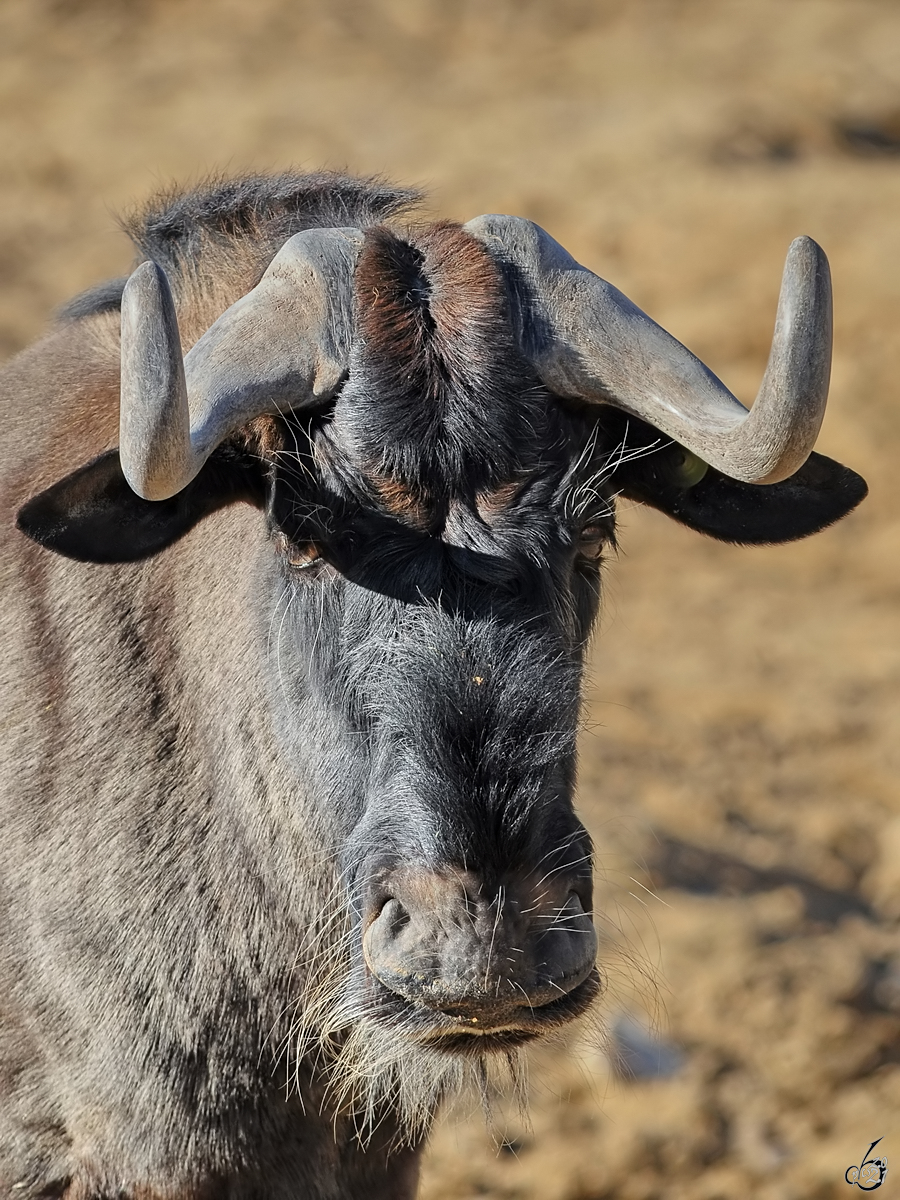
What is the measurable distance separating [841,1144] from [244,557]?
4.14m

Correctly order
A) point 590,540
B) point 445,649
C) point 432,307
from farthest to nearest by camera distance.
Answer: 1. point 590,540
2. point 432,307
3. point 445,649

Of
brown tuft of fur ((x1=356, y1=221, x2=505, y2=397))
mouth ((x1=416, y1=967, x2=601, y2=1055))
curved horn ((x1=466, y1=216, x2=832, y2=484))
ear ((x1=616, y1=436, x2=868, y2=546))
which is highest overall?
brown tuft of fur ((x1=356, y1=221, x2=505, y2=397))

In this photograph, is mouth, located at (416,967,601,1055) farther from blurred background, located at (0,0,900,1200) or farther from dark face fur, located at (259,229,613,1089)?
blurred background, located at (0,0,900,1200)

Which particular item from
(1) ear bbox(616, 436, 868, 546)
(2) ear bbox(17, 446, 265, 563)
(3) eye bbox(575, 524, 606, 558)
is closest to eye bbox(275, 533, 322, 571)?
(2) ear bbox(17, 446, 265, 563)

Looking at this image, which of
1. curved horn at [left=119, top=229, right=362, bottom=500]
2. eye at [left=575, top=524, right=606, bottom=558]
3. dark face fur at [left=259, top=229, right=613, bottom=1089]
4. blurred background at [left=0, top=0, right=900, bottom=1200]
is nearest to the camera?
curved horn at [left=119, top=229, right=362, bottom=500]

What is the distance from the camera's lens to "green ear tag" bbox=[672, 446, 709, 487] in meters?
4.18

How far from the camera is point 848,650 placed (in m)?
12.6

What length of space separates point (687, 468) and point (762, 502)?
0.26 metres

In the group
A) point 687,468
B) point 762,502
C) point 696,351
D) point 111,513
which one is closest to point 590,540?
point 687,468

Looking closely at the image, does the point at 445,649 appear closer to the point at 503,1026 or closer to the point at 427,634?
the point at 427,634

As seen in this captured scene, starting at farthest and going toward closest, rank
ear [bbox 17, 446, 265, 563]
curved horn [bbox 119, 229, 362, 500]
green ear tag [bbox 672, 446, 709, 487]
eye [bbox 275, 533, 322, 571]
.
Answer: green ear tag [bbox 672, 446, 709, 487], eye [bbox 275, 533, 322, 571], ear [bbox 17, 446, 265, 563], curved horn [bbox 119, 229, 362, 500]

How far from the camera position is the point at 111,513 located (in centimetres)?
377

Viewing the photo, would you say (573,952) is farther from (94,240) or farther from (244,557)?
(94,240)

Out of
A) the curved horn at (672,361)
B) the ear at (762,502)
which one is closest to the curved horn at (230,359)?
the curved horn at (672,361)
